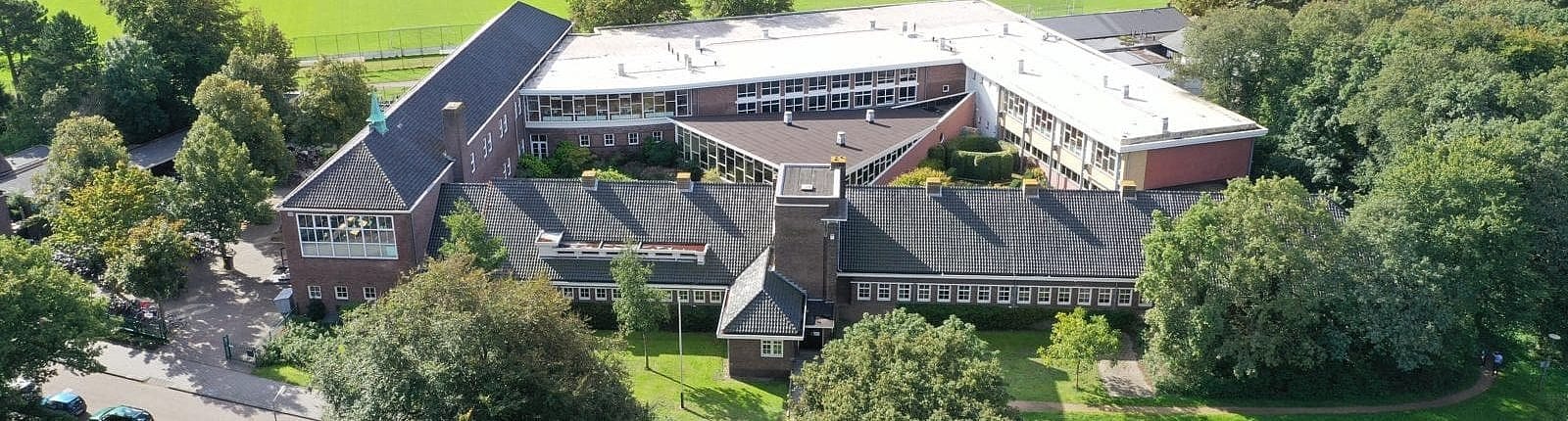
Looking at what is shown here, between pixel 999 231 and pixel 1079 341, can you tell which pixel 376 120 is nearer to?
pixel 999 231

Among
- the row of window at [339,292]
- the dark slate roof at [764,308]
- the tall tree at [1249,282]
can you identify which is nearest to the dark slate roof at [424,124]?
the row of window at [339,292]

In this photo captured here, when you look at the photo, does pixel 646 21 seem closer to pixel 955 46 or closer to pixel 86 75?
pixel 955 46

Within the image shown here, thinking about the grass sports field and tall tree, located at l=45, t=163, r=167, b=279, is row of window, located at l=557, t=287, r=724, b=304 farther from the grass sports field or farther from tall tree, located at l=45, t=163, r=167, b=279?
the grass sports field

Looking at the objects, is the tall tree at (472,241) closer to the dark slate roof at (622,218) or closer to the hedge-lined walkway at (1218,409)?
the dark slate roof at (622,218)

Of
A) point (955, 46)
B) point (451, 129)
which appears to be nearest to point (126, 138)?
point (451, 129)

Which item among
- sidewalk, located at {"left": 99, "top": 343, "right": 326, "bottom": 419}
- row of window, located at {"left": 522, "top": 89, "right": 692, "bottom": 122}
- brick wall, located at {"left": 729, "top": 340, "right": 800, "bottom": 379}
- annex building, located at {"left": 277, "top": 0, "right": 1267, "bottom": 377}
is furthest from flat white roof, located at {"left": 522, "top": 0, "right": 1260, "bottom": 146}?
sidewalk, located at {"left": 99, "top": 343, "right": 326, "bottom": 419}

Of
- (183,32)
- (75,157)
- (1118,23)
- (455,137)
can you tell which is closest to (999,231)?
(455,137)
